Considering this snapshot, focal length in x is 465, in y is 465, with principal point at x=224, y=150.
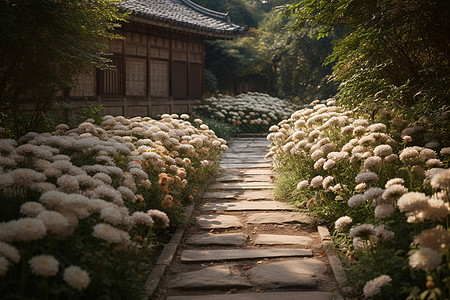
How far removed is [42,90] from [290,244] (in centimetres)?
450

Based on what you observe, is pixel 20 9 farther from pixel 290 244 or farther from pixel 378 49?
pixel 378 49

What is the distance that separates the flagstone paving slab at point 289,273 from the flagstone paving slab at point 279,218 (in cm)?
149

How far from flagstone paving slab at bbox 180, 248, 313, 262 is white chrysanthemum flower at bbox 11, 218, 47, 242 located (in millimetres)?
2404

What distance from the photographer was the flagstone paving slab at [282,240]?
Result: 5.45 meters

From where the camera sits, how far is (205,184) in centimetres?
870

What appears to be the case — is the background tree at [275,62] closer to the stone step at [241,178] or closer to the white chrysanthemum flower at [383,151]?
the stone step at [241,178]

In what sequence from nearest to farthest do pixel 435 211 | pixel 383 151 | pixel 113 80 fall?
pixel 435 211
pixel 383 151
pixel 113 80

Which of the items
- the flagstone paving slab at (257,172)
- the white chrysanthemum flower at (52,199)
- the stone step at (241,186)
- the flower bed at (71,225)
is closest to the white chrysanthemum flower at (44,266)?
the flower bed at (71,225)

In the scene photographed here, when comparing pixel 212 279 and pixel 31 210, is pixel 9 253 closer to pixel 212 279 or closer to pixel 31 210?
pixel 31 210

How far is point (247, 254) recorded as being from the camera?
16.4ft

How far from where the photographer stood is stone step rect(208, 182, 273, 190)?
28.1 feet

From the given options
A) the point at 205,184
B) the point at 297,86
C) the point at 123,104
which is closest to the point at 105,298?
the point at 205,184

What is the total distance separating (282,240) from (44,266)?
11.3 ft

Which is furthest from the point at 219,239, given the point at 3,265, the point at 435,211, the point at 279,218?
the point at 3,265
